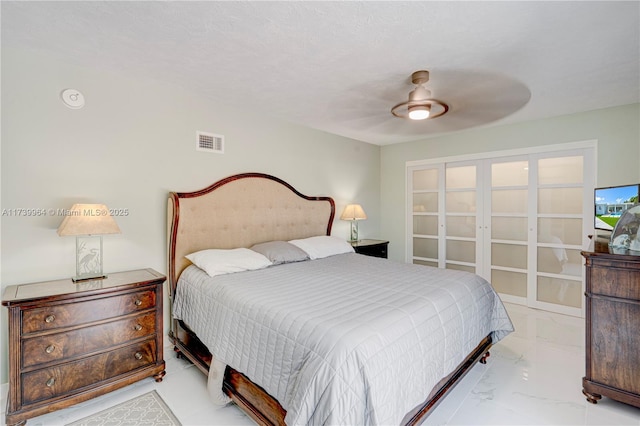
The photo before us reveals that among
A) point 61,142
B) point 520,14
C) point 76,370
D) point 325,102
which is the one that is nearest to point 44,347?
point 76,370

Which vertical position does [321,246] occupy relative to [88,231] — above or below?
below

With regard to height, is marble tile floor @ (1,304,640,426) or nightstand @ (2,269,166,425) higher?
nightstand @ (2,269,166,425)

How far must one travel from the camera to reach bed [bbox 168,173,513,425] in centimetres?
138

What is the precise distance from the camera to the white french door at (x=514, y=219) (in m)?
3.71

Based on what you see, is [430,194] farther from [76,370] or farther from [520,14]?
[76,370]

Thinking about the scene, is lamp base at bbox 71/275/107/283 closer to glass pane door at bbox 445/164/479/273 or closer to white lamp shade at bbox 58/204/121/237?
white lamp shade at bbox 58/204/121/237

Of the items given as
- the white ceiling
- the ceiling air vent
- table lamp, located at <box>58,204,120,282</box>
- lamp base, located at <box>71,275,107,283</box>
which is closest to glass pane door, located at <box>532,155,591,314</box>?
the white ceiling

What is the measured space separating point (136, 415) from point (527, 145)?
190 inches

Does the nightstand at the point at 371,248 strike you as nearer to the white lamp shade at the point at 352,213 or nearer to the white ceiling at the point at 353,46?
the white lamp shade at the point at 352,213

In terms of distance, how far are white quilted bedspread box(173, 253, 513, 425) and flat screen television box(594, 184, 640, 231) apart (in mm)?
1177

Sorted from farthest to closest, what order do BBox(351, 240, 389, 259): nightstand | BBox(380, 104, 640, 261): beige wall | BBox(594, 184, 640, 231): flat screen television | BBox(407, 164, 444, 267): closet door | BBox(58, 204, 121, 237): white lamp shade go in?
BBox(407, 164, 444, 267): closet door
BBox(351, 240, 389, 259): nightstand
BBox(380, 104, 640, 261): beige wall
BBox(594, 184, 640, 231): flat screen television
BBox(58, 204, 121, 237): white lamp shade

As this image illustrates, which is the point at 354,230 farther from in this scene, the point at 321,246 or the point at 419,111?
the point at 419,111

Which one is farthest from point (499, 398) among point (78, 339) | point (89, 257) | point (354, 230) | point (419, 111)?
point (89, 257)

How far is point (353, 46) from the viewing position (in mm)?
2107
